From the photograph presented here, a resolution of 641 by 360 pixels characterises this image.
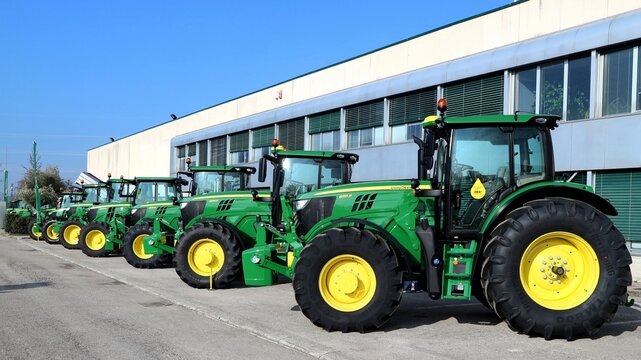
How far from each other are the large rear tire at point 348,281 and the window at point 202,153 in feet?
93.7

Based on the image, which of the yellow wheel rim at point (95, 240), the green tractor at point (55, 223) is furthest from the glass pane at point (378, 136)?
the green tractor at point (55, 223)

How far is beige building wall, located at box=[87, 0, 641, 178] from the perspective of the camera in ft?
46.9

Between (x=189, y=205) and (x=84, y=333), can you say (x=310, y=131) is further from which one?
(x=84, y=333)

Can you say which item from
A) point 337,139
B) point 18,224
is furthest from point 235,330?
point 18,224

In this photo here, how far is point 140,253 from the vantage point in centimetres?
1495

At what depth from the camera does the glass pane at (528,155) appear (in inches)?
290

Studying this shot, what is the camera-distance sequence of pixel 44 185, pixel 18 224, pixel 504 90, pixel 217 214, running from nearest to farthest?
1. pixel 217 214
2. pixel 504 90
3. pixel 18 224
4. pixel 44 185

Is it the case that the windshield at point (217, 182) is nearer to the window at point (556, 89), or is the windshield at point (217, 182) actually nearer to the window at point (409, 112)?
the window at point (409, 112)

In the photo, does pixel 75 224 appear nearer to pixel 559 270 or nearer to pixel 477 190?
pixel 477 190

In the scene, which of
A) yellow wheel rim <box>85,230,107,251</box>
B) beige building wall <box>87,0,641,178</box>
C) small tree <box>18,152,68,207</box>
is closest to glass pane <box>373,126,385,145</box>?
beige building wall <box>87,0,641,178</box>

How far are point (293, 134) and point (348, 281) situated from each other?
751 inches

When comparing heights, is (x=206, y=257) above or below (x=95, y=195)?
below

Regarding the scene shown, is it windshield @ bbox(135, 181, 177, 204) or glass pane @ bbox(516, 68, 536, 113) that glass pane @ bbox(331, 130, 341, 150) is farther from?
glass pane @ bbox(516, 68, 536, 113)

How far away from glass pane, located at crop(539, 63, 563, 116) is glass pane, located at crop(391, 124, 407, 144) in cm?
526
